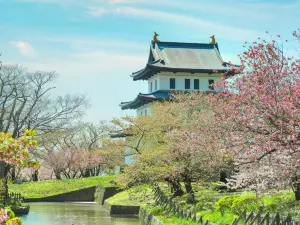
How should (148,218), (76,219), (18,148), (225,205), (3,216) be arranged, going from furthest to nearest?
(76,219)
(148,218)
(225,205)
(18,148)
(3,216)

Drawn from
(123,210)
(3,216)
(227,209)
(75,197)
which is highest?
(3,216)

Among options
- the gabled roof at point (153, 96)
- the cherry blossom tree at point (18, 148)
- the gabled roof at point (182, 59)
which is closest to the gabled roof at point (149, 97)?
the gabled roof at point (153, 96)

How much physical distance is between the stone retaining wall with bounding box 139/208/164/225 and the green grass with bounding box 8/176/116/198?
2349 centimetres

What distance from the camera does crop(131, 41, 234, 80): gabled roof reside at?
6075 centimetres

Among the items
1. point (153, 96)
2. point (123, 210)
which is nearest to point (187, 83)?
point (153, 96)

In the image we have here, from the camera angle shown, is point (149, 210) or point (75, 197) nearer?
point (149, 210)

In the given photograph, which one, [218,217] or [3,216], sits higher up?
[3,216]

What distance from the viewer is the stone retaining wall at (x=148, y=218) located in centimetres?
2697

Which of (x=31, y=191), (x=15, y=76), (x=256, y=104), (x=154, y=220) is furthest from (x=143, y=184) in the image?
(x=31, y=191)

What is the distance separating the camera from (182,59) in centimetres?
6294

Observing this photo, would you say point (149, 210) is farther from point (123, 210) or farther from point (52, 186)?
point (52, 186)

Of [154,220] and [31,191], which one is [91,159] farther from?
[154,220]

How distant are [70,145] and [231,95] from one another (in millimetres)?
62856

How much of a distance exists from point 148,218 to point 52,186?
3246 centimetres
